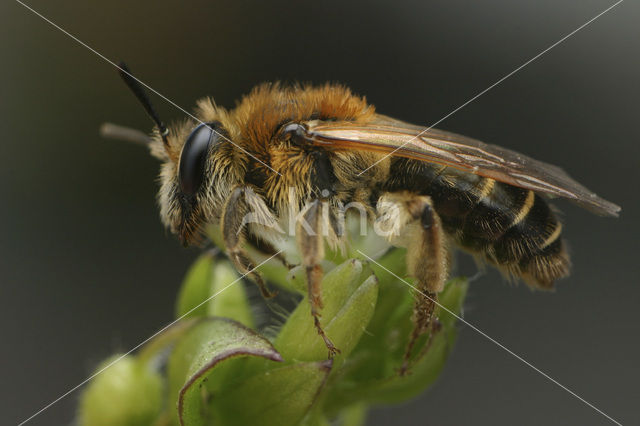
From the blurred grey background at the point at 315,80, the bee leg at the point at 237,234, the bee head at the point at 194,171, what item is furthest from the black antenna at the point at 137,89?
the blurred grey background at the point at 315,80

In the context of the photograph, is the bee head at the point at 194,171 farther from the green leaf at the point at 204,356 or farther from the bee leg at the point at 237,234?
the green leaf at the point at 204,356

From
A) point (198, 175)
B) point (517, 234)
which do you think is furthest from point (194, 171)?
point (517, 234)

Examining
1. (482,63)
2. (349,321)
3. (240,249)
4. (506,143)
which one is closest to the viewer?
(349,321)

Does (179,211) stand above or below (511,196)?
above

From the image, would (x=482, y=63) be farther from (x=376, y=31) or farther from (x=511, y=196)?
(x=511, y=196)

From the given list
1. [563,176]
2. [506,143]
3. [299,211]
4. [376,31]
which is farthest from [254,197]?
[376,31]

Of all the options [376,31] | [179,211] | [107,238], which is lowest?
[107,238]

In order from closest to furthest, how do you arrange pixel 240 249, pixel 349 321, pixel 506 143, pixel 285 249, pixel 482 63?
1. pixel 349 321
2. pixel 240 249
3. pixel 285 249
4. pixel 506 143
5. pixel 482 63
